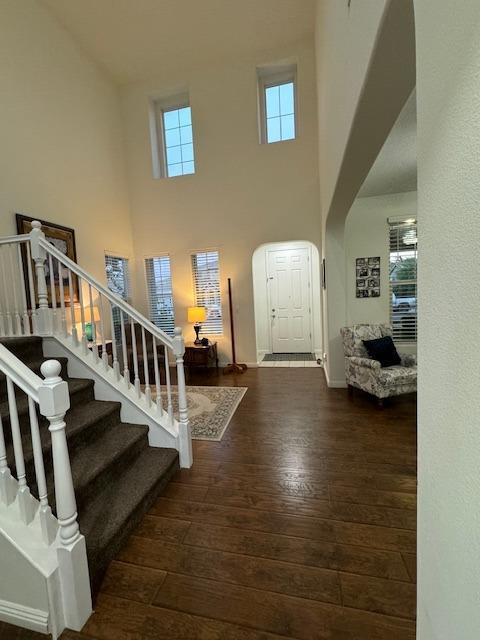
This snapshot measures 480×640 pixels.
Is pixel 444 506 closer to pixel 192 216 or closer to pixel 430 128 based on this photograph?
pixel 430 128

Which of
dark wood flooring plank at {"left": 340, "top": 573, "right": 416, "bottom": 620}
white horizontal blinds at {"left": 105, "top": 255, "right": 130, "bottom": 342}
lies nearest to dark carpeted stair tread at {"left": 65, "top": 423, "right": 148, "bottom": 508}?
dark wood flooring plank at {"left": 340, "top": 573, "right": 416, "bottom": 620}

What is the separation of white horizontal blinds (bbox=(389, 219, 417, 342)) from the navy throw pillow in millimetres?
1007

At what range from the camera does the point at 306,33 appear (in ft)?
14.9

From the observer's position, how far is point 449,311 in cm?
62

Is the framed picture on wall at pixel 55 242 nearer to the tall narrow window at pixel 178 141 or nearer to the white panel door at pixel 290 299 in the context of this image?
the tall narrow window at pixel 178 141

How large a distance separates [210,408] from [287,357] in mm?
2942

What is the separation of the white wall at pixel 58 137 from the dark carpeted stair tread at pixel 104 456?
279cm

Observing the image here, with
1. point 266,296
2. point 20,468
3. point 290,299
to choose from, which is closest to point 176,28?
point 266,296

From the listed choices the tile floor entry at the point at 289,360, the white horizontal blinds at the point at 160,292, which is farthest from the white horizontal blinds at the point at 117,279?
the tile floor entry at the point at 289,360

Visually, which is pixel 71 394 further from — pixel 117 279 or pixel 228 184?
pixel 228 184

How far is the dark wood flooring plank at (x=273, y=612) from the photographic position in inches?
48.9

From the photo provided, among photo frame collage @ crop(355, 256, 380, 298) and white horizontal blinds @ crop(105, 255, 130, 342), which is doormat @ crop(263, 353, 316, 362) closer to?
photo frame collage @ crop(355, 256, 380, 298)

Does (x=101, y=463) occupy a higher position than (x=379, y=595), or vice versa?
(x=101, y=463)

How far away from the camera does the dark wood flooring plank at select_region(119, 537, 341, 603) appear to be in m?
1.42
